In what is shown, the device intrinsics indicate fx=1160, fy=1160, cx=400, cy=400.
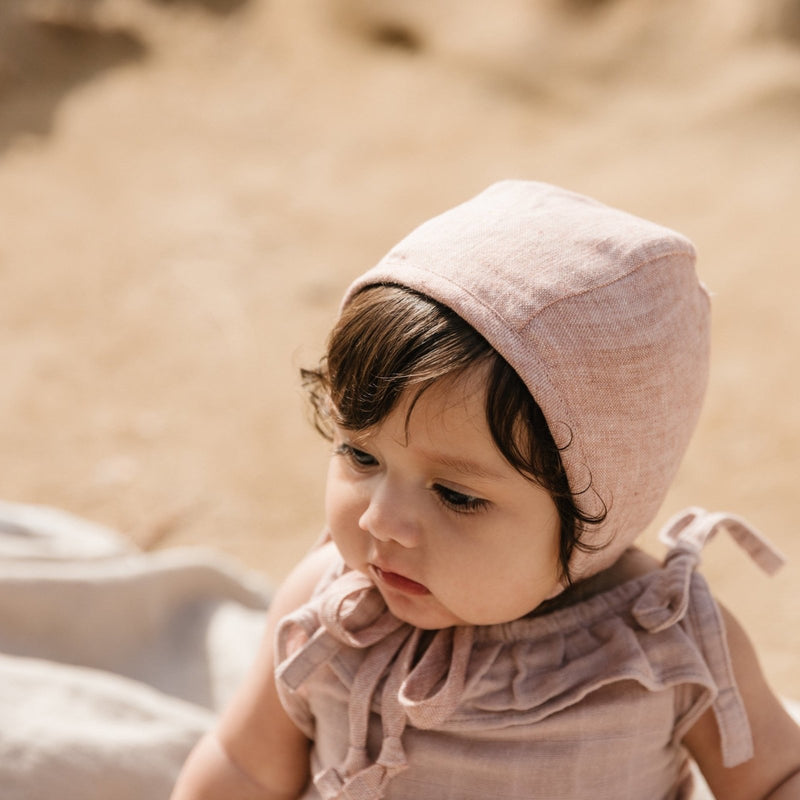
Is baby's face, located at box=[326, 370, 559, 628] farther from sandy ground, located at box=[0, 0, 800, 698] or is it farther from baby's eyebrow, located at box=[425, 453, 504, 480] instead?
sandy ground, located at box=[0, 0, 800, 698]

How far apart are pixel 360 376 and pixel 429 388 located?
9cm

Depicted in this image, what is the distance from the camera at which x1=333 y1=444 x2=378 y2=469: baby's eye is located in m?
1.20

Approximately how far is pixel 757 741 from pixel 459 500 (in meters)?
0.46

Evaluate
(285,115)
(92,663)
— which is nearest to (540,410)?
(92,663)

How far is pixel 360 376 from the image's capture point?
116cm

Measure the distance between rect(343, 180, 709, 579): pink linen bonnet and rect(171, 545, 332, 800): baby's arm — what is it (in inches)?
15.0

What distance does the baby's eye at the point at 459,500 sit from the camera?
115 cm

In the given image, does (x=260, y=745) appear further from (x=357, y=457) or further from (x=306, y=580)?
(x=357, y=457)

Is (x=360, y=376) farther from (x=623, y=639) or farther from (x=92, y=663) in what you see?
(x=92, y=663)

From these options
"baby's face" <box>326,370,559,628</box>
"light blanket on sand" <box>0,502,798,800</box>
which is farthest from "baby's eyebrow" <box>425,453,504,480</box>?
"light blanket on sand" <box>0,502,798,800</box>

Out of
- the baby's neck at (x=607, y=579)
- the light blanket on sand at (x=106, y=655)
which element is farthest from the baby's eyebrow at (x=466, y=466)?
the light blanket on sand at (x=106, y=655)

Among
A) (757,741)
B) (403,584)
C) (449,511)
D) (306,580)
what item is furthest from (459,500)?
(757,741)

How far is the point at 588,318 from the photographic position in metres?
1.12

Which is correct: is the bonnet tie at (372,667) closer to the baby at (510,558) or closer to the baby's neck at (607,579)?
the baby at (510,558)
